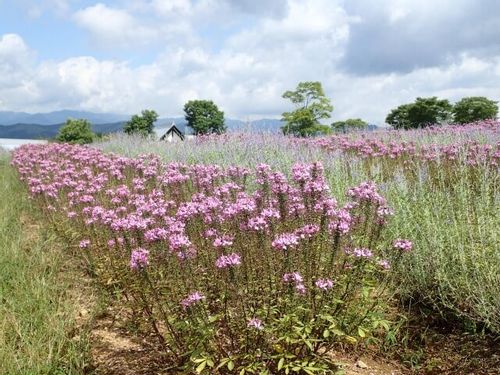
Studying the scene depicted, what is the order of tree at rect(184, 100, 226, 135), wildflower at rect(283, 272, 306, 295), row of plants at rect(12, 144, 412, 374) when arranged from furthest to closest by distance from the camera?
tree at rect(184, 100, 226, 135), row of plants at rect(12, 144, 412, 374), wildflower at rect(283, 272, 306, 295)

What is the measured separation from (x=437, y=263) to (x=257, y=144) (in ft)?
19.7

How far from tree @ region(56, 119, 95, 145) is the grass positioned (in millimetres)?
34996

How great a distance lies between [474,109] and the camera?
35.8 meters

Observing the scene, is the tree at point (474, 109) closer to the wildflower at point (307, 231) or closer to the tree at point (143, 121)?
the wildflower at point (307, 231)

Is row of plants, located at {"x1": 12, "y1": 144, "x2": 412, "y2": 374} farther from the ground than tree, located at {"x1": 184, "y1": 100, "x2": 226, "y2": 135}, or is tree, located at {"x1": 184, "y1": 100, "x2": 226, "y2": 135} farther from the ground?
tree, located at {"x1": 184, "y1": 100, "x2": 226, "y2": 135}

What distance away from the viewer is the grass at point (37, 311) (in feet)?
11.1

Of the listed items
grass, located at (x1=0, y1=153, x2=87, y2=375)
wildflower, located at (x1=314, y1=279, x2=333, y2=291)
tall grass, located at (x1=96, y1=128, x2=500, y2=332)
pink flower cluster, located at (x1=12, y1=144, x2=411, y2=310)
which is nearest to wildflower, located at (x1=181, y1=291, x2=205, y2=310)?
pink flower cluster, located at (x1=12, y1=144, x2=411, y2=310)

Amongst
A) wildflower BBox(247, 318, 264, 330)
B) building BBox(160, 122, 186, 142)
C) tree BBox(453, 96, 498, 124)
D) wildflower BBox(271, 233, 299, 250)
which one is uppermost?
tree BBox(453, 96, 498, 124)

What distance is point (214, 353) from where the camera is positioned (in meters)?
2.97

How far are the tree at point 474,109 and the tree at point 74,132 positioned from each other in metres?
30.8

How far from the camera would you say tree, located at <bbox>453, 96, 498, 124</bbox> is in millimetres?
34906

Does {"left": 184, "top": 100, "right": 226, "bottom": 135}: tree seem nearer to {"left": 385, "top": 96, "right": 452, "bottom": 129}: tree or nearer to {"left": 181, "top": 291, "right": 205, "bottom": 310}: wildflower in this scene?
{"left": 385, "top": 96, "right": 452, "bottom": 129}: tree

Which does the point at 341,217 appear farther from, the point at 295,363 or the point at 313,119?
the point at 313,119

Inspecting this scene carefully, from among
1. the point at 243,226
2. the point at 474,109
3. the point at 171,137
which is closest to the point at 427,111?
the point at 474,109
